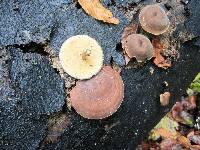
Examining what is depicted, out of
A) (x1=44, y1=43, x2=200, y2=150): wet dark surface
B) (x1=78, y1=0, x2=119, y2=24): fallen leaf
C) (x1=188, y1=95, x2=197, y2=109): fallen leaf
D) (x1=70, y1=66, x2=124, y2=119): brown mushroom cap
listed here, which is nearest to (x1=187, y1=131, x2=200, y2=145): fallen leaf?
(x1=188, y1=95, x2=197, y2=109): fallen leaf

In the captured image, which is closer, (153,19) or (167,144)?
(153,19)

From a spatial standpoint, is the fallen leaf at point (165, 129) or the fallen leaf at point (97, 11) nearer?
the fallen leaf at point (97, 11)

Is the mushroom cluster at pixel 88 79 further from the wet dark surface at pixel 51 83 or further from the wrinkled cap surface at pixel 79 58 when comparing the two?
the wet dark surface at pixel 51 83

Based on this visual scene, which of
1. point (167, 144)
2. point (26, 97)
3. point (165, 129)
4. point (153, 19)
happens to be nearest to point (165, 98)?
point (153, 19)

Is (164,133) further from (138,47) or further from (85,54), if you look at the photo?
(85,54)

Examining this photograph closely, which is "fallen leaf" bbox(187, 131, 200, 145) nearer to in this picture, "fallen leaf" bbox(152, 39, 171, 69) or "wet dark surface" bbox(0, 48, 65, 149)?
"fallen leaf" bbox(152, 39, 171, 69)

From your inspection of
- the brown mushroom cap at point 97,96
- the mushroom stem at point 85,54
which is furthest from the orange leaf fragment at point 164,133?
the mushroom stem at point 85,54

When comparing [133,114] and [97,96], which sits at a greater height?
[97,96]
